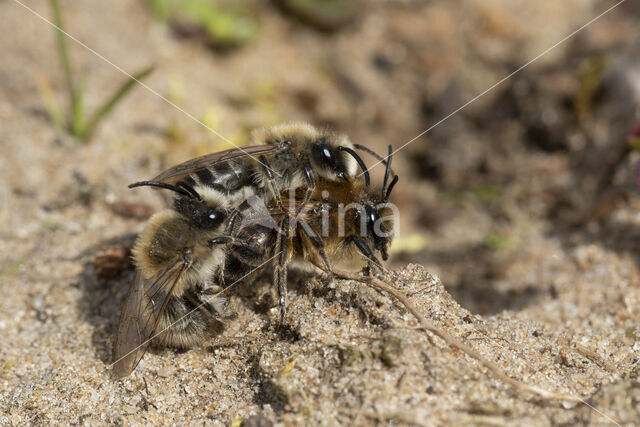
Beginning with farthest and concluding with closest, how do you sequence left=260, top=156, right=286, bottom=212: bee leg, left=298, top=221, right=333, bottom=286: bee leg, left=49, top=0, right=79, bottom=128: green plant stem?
left=49, top=0, right=79, bottom=128: green plant stem, left=260, top=156, right=286, bottom=212: bee leg, left=298, top=221, right=333, bottom=286: bee leg

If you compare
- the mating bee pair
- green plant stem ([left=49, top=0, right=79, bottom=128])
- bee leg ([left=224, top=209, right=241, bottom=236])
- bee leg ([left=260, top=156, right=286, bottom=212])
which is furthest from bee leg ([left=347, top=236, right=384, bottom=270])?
green plant stem ([left=49, top=0, right=79, bottom=128])

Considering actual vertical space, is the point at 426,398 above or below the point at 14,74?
below

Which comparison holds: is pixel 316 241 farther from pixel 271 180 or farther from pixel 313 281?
pixel 271 180

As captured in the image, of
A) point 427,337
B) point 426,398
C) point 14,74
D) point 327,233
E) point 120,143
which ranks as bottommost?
point 426,398

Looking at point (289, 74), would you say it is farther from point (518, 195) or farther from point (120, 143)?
point (518, 195)

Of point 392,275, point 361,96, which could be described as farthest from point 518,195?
point 392,275

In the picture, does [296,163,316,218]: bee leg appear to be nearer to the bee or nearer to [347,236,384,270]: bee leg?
the bee

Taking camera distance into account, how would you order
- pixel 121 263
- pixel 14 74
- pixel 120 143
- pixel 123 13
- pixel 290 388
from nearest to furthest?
1. pixel 290 388
2. pixel 121 263
3. pixel 120 143
4. pixel 14 74
5. pixel 123 13

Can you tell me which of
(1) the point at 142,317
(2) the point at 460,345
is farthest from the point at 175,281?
(2) the point at 460,345
